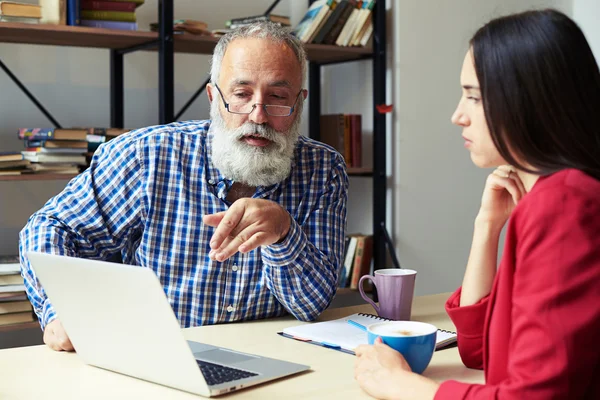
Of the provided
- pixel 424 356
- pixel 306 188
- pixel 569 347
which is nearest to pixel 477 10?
pixel 306 188

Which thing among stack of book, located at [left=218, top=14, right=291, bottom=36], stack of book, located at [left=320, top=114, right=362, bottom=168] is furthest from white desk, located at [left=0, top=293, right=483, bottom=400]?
stack of book, located at [left=320, top=114, right=362, bottom=168]

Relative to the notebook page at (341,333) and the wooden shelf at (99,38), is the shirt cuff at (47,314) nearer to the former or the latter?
the notebook page at (341,333)

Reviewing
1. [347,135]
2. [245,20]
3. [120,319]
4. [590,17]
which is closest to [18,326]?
[245,20]

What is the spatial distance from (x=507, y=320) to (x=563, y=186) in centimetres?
19

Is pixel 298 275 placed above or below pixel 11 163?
below

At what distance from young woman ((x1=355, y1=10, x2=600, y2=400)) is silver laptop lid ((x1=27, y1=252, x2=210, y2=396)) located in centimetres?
27

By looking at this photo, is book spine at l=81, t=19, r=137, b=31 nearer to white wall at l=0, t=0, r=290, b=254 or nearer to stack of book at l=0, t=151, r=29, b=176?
white wall at l=0, t=0, r=290, b=254

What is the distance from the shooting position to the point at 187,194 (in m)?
1.78

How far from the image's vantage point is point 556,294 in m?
0.84

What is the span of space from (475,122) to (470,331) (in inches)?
14.7

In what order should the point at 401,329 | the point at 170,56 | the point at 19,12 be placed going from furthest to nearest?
the point at 170,56, the point at 19,12, the point at 401,329

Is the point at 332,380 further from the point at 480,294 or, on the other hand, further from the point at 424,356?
the point at 480,294

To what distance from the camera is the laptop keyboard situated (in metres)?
1.09

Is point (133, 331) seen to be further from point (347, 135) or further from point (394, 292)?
point (347, 135)
